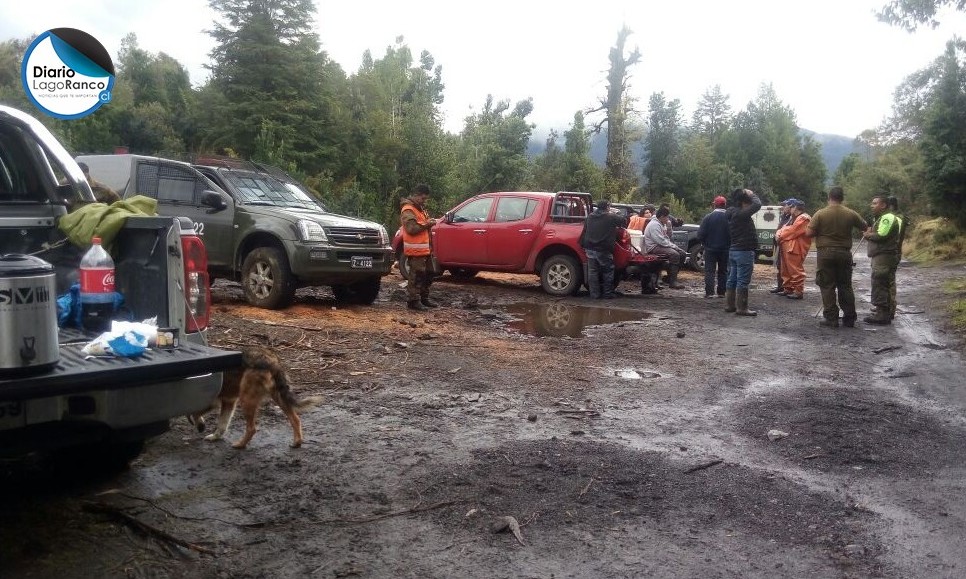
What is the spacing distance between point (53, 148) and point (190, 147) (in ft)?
111

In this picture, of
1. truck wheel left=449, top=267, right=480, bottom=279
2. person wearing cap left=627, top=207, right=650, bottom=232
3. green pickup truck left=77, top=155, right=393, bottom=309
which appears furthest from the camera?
person wearing cap left=627, top=207, right=650, bottom=232

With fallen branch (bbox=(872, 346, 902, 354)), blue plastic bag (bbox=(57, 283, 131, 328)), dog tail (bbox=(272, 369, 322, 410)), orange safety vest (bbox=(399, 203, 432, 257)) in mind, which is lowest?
fallen branch (bbox=(872, 346, 902, 354))

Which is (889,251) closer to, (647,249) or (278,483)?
(647,249)

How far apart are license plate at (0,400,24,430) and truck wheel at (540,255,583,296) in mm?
11669

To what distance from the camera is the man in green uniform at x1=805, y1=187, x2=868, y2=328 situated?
10812 millimetres

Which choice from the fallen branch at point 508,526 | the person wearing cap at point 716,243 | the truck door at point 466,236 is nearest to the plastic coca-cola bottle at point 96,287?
the fallen branch at point 508,526

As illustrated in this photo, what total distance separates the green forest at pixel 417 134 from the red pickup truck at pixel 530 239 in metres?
3.06

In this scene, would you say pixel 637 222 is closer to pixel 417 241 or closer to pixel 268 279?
pixel 417 241

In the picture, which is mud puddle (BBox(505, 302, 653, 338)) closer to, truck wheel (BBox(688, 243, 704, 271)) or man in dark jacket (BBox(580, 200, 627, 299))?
man in dark jacket (BBox(580, 200, 627, 299))

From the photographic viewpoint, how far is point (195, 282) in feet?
12.7

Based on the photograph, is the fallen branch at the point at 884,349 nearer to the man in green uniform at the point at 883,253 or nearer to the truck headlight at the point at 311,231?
the man in green uniform at the point at 883,253

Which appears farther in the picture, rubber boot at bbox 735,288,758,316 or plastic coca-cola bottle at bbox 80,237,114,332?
rubber boot at bbox 735,288,758,316

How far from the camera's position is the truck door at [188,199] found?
9.98m

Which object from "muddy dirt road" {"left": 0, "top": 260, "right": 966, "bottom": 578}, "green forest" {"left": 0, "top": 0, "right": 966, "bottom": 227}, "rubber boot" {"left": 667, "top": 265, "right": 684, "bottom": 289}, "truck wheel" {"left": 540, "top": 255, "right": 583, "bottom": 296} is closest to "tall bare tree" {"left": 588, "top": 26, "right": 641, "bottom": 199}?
"green forest" {"left": 0, "top": 0, "right": 966, "bottom": 227}
